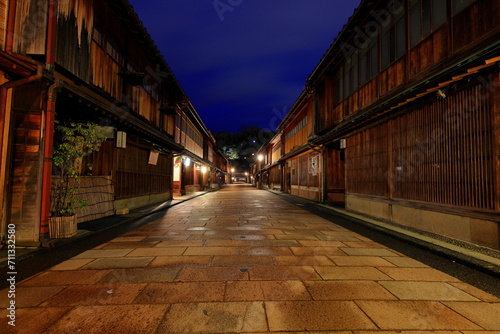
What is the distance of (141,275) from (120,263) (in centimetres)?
88

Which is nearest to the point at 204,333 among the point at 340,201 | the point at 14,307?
the point at 14,307

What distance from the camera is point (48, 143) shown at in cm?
552

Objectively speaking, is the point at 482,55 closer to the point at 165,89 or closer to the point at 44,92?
the point at 44,92

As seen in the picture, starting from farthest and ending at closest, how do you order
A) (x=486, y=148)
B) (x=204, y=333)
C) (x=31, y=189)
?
(x=31, y=189)
(x=486, y=148)
(x=204, y=333)

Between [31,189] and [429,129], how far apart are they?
1097cm

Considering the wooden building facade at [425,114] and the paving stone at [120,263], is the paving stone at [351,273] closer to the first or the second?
the wooden building facade at [425,114]

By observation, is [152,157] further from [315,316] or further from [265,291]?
[315,316]

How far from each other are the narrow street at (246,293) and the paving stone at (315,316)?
0.04 feet

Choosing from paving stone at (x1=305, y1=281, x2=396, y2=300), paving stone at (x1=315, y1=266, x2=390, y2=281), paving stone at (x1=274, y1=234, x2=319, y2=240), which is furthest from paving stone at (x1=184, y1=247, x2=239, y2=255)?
paving stone at (x1=305, y1=281, x2=396, y2=300)

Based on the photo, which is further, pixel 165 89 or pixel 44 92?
pixel 165 89

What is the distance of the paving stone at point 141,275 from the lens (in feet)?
11.8

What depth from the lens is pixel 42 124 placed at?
5.47 m

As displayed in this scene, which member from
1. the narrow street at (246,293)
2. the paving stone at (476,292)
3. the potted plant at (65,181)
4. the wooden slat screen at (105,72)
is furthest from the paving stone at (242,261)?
the wooden slat screen at (105,72)

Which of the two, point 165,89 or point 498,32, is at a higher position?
point 165,89
